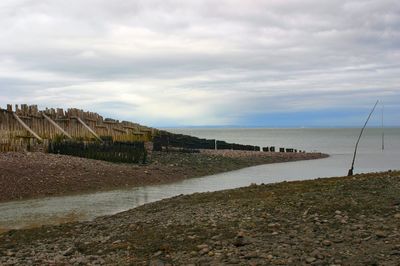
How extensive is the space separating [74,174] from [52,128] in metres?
8.70

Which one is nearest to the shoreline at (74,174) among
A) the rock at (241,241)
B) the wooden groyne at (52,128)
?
the wooden groyne at (52,128)

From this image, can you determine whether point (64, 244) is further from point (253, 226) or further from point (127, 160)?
point (127, 160)

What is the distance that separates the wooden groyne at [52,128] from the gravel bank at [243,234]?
14524mm

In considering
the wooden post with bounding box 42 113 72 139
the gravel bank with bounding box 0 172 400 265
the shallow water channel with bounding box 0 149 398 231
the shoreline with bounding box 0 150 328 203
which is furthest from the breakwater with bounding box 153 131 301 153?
the gravel bank with bounding box 0 172 400 265

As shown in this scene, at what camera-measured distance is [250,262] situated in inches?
288

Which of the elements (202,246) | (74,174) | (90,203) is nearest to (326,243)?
(202,246)

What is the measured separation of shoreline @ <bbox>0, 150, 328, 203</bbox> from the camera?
19672mm

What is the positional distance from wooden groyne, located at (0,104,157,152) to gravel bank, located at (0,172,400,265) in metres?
14.5

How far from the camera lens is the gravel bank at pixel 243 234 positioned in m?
7.62

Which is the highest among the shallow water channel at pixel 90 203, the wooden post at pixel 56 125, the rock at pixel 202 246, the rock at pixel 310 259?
the wooden post at pixel 56 125

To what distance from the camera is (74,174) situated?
21.9m

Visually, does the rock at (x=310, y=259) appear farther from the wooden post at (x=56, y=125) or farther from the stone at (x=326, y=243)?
the wooden post at (x=56, y=125)

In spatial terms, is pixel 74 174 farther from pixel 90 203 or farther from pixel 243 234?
pixel 243 234

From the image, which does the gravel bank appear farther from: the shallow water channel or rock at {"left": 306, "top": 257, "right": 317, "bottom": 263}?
the shallow water channel
